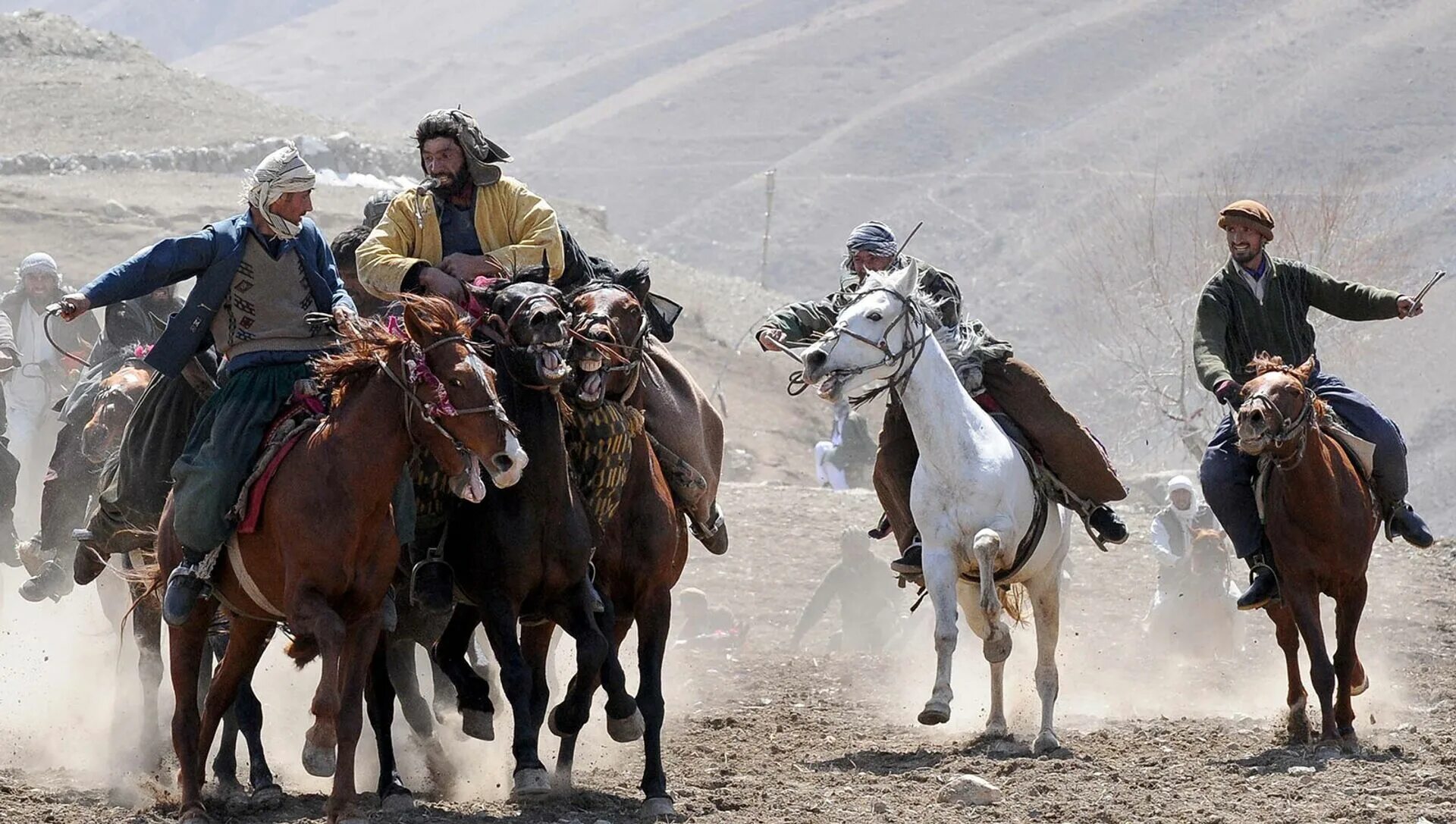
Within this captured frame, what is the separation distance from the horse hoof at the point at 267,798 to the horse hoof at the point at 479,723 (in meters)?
0.89

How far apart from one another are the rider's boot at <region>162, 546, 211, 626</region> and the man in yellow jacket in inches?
61.3

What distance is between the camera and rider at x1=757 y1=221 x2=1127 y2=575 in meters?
10.5

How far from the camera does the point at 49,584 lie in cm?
1143

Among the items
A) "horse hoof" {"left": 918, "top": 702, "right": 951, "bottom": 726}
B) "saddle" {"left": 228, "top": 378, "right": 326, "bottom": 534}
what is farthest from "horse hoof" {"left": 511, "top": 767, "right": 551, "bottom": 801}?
"horse hoof" {"left": 918, "top": 702, "right": 951, "bottom": 726}

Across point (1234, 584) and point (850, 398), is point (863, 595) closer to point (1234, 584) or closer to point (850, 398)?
point (1234, 584)

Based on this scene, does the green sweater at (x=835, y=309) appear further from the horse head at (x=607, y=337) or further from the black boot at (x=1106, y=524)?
the horse head at (x=607, y=337)

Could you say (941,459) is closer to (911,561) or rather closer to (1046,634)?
(911,561)

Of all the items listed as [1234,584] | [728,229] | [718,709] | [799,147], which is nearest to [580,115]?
[799,147]

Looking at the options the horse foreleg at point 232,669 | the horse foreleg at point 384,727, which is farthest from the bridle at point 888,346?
the horse foreleg at point 232,669

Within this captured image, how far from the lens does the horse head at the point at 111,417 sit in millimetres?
10688

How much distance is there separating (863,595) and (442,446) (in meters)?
10.1

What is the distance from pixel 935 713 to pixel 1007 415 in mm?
1877

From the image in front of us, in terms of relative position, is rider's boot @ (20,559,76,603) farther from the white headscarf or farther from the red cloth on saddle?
the red cloth on saddle

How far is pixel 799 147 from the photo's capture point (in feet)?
263
